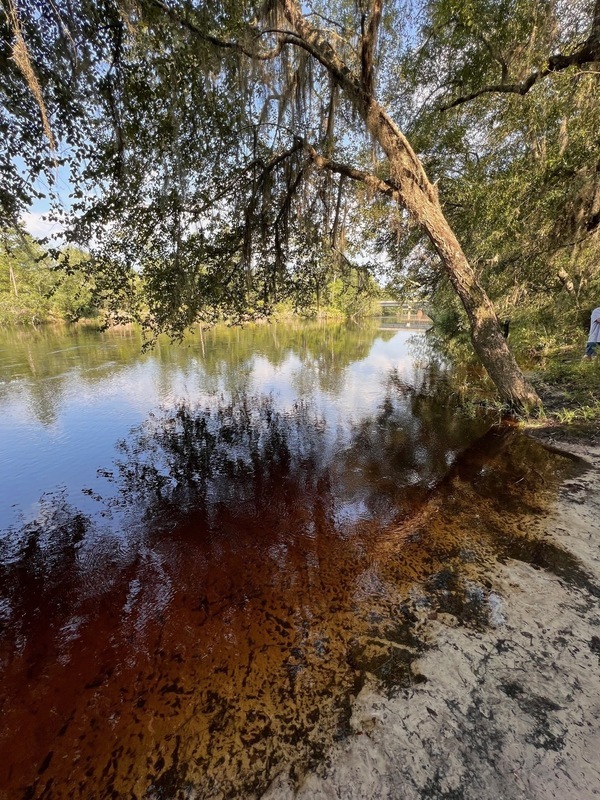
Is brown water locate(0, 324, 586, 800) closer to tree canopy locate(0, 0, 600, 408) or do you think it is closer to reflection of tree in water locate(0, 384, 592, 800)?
reflection of tree in water locate(0, 384, 592, 800)

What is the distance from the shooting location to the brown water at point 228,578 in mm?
1803

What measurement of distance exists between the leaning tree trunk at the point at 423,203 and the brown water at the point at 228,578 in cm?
111

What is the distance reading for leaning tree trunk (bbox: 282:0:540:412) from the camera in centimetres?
545

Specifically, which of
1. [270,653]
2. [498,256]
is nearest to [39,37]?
[270,653]

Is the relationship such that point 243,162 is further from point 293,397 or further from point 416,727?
point 416,727

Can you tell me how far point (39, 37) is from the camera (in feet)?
12.9

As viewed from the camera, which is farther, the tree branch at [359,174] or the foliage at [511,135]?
the tree branch at [359,174]

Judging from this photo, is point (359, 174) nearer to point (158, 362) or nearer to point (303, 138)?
point (303, 138)

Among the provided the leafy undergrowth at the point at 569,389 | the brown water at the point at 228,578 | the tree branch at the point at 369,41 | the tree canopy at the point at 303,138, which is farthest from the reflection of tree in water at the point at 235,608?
the tree branch at the point at 369,41

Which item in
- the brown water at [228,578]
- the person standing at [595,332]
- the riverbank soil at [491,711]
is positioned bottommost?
the brown water at [228,578]

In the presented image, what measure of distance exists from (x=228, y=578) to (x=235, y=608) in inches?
13.9

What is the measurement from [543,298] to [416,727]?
37.4 ft

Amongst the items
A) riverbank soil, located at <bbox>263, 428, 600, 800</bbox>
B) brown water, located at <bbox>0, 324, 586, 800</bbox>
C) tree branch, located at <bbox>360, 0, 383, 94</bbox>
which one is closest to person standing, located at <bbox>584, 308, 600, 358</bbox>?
brown water, located at <bbox>0, 324, 586, 800</bbox>

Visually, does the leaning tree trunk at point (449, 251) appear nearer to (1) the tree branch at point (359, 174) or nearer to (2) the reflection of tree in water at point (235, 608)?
(1) the tree branch at point (359, 174)
